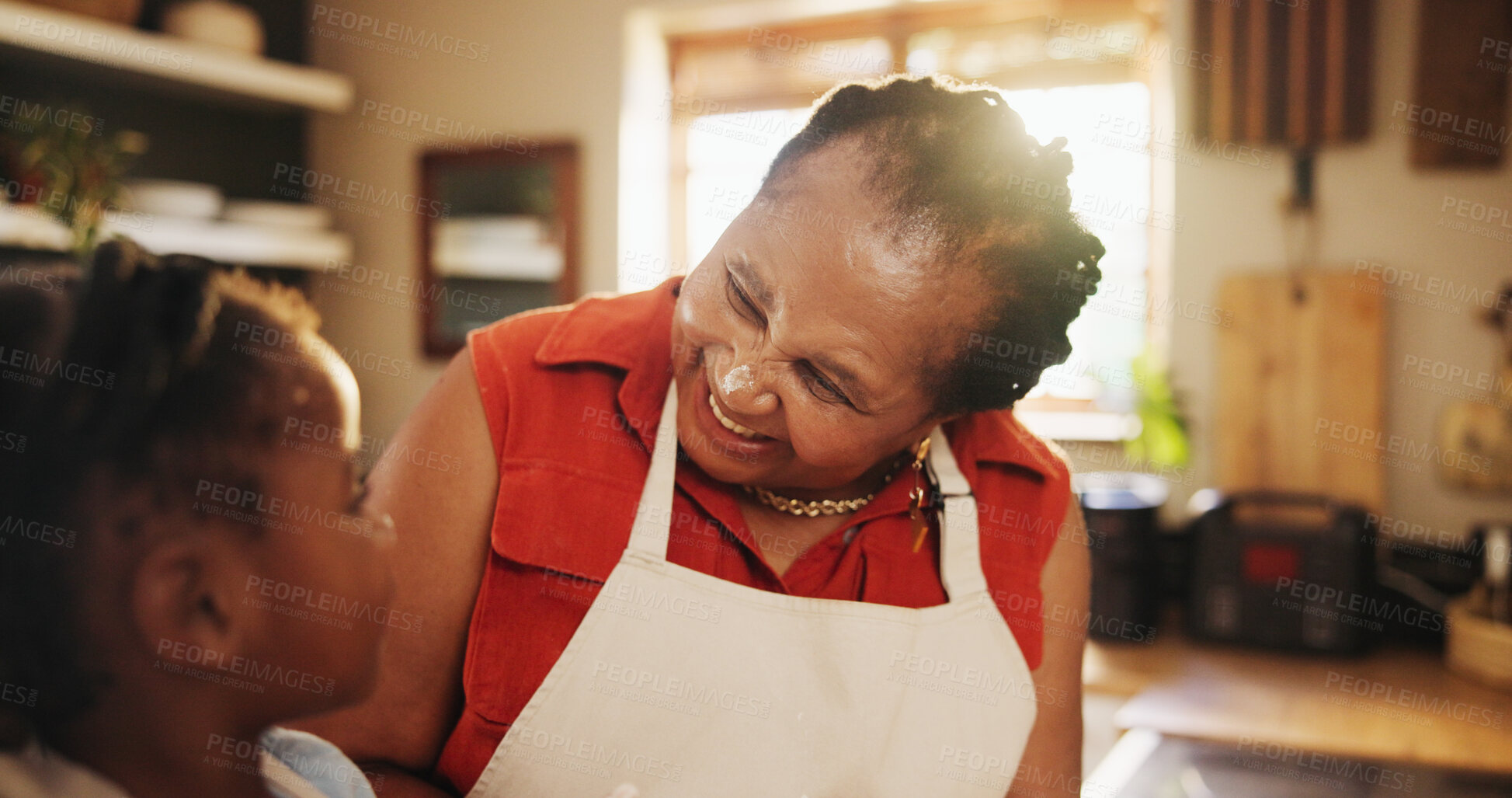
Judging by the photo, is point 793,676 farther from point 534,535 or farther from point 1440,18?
point 1440,18

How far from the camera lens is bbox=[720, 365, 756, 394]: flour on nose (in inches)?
35.9

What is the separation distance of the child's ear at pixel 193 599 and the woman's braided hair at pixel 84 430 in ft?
0.09

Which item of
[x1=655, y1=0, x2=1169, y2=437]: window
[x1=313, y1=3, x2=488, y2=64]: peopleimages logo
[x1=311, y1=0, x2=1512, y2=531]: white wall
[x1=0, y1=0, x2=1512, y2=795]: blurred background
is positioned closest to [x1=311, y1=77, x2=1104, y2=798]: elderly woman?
[x1=0, y1=0, x2=1512, y2=795]: blurred background

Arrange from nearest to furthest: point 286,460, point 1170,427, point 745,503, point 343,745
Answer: point 286,460 < point 343,745 < point 745,503 < point 1170,427

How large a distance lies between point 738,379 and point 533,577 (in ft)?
0.91

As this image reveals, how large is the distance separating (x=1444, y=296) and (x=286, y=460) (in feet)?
8.15

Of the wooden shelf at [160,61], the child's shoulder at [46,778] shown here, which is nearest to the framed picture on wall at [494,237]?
the wooden shelf at [160,61]

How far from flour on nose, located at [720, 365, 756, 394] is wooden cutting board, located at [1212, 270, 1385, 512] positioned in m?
1.89

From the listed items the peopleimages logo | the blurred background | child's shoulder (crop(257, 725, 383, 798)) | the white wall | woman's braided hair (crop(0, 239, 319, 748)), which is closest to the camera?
woman's braided hair (crop(0, 239, 319, 748))

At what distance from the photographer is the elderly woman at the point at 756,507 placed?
0.92m

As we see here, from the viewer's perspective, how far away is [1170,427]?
2.41m

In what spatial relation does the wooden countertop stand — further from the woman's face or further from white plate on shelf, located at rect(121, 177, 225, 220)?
white plate on shelf, located at rect(121, 177, 225, 220)

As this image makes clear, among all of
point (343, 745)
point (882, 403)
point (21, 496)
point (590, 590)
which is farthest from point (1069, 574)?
point (21, 496)

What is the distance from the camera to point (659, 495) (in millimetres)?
985
